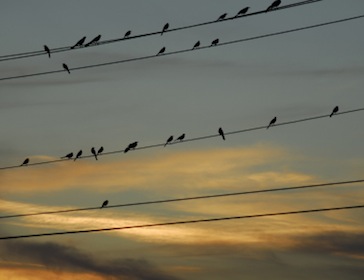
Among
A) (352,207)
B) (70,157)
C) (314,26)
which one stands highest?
(70,157)

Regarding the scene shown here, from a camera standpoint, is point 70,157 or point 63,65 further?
point 63,65

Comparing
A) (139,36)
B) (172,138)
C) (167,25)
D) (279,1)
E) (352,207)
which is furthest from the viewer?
(167,25)

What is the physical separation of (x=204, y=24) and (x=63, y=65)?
66.8 ft

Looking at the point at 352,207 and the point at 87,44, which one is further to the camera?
the point at 87,44

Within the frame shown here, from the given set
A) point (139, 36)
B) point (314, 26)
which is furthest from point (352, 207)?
point (139, 36)

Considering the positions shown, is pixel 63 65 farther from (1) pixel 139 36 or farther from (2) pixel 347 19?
(2) pixel 347 19

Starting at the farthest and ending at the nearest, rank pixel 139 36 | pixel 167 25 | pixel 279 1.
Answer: pixel 167 25
pixel 279 1
pixel 139 36

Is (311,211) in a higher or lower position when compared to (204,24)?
lower

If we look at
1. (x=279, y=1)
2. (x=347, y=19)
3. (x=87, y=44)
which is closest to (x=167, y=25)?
(x=279, y=1)

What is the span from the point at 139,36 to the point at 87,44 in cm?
213

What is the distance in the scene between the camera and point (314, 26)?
29641 millimetres

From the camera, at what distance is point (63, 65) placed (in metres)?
48.7

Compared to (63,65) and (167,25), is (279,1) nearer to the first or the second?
(167,25)

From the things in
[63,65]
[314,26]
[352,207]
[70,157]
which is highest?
[63,65]
